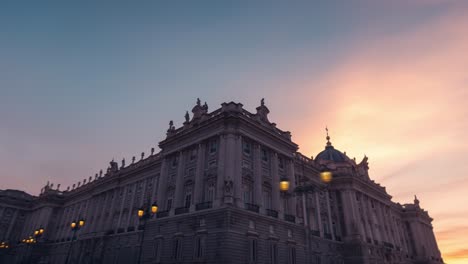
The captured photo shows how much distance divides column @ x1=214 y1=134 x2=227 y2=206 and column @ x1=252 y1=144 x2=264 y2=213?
13.9 feet

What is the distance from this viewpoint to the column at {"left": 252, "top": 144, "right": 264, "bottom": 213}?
34344mm

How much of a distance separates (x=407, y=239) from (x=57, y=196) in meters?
81.7

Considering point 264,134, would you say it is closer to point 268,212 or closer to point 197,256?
point 268,212

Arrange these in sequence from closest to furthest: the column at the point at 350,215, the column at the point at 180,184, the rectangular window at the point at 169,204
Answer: the column at the point at 180,184
the rectangular window at the point at 169,204
the column at the point at 350,215

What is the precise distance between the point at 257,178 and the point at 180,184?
374 inches

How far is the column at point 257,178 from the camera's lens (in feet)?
113

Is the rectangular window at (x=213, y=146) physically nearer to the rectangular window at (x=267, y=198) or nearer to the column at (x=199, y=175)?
the column at (x=199, y=175)

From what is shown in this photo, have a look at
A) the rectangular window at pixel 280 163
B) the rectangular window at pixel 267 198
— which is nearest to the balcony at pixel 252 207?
the rectangular window at pixel 267 198

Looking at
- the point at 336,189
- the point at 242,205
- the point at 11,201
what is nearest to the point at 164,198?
the point at 242,205

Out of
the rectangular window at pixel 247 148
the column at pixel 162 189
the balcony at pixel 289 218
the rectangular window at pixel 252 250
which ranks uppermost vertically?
the rectangular window at pixel 247 148

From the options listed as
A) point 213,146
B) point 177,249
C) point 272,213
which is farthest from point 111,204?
point 272,213

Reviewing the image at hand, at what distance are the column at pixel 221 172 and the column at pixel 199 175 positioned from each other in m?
2.56

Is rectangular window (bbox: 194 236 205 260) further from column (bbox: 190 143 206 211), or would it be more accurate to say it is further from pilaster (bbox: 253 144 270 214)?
pilaster (bbox: 253 144 270 214)

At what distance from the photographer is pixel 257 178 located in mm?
35469
